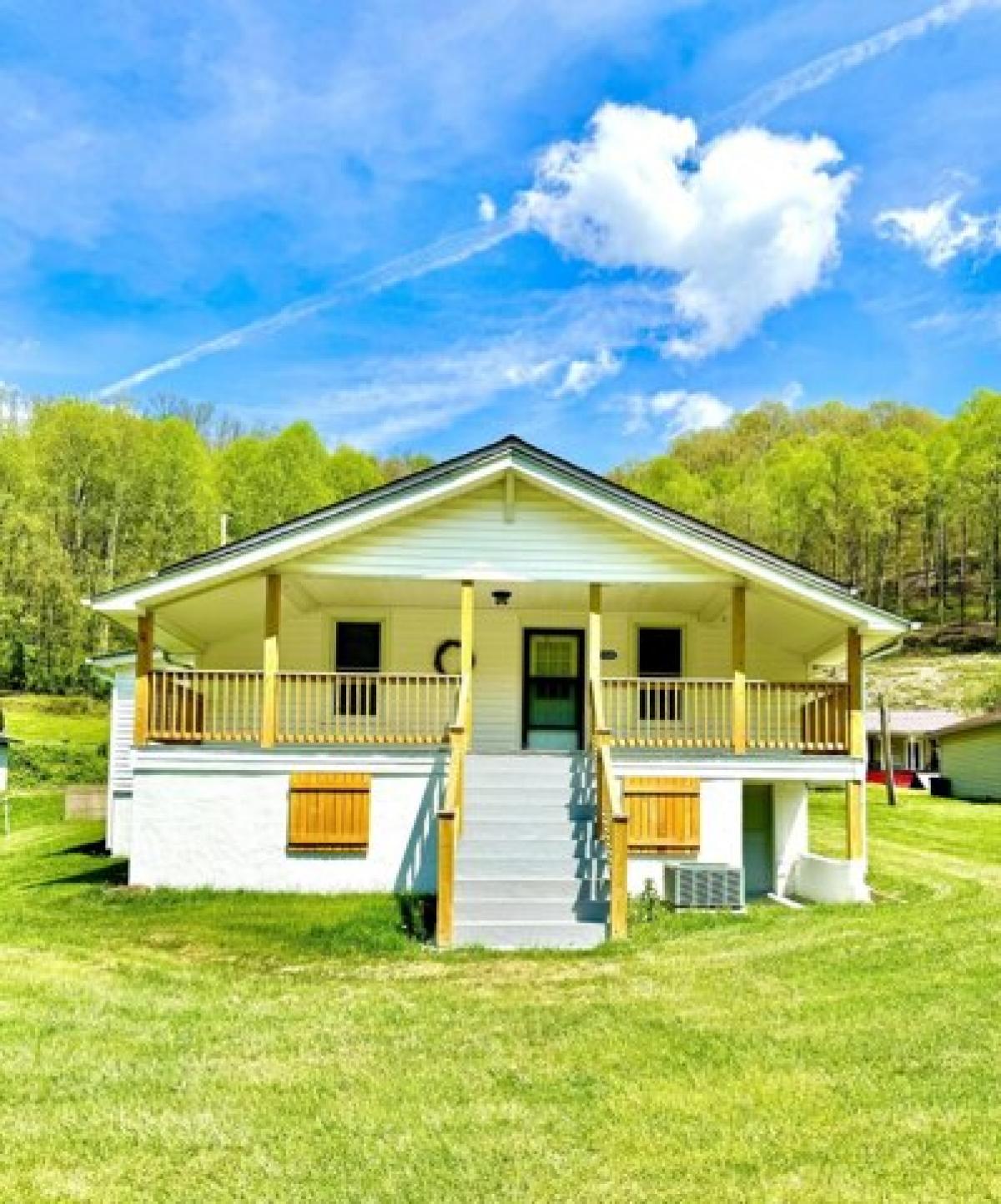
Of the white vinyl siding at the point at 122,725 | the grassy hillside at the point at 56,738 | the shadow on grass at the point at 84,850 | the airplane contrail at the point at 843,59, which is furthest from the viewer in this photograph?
the grassy hillside at the point at 56,738

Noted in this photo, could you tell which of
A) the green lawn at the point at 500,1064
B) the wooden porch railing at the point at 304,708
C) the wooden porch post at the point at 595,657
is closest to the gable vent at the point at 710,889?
the green lawn at the point at 500,1064

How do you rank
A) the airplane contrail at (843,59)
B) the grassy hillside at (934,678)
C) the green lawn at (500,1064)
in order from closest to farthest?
the green lawn at (500,1064) < the airplane contrail at (843,59) < the grassy hillside at (934,678)

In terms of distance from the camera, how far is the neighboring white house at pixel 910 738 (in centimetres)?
4156

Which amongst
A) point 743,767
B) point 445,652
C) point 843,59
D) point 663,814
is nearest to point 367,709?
point 445,652

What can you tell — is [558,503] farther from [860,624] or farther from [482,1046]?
[482,1046]

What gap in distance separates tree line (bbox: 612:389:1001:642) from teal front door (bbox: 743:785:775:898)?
4135cm

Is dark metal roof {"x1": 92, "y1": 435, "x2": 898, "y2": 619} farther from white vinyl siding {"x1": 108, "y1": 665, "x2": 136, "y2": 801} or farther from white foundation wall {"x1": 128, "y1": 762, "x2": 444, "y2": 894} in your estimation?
white vinyl siding {"x1": 108, "y1": 665, "x2": 136, "y2": 801}

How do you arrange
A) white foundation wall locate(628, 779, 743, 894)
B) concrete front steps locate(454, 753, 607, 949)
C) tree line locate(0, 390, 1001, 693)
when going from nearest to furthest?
concrete front steps locate(454, 753, 607, 949)
white foundation wall locate(628, 779, 743, 894)
tree line locate(0, 390, 1001, 693)


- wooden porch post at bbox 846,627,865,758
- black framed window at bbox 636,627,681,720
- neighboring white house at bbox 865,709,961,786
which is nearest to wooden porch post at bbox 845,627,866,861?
wooden porch post at bbox 846,627,865,758

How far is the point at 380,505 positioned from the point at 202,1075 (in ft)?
27.6

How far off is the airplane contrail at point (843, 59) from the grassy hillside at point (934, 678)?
3051cm

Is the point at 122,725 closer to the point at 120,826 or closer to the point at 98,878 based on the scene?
the point at 120,826

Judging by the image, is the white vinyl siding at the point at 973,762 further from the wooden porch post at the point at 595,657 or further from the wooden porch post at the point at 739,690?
the wooden porch post at the point at 595,657

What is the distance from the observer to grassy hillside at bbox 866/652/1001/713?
47.1 meters
